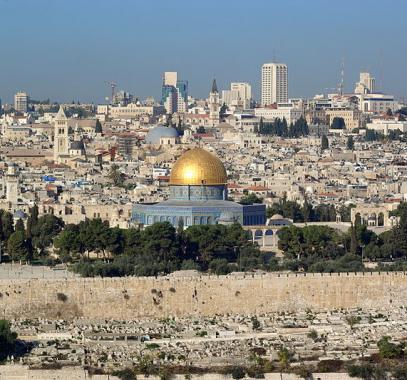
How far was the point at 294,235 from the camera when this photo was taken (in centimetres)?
5597

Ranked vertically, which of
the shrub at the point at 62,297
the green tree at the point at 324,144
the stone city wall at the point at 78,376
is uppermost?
Answer: the green tree at the point at 324,144

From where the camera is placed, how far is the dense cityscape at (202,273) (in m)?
39.5

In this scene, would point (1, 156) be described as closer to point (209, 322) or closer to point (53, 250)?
point (53, 250)

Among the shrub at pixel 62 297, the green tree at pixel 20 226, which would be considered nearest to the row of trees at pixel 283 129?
the green tree at pixel 20 226

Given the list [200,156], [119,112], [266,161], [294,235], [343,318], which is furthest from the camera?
[119,112]

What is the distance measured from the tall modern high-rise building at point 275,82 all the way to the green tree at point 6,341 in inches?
6124

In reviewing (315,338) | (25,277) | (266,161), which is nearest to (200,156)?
(25,277)

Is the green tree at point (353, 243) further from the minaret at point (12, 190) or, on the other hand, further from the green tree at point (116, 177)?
the green tree at point (116, 177)

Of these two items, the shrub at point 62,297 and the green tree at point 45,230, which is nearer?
the shrub at point 62,297

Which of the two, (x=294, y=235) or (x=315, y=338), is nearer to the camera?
(x=315, y=338)

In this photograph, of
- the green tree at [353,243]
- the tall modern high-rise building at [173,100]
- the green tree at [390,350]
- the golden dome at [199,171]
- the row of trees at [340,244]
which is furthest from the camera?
the tall modern high-rise building at [173,100]

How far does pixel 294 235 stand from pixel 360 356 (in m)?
16.7

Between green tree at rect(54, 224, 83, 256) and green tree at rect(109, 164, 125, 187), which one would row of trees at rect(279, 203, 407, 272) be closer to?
green tree at rect(54, 224, 83, 256)

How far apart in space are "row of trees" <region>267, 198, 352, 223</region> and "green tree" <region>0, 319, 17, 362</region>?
25.3 m
